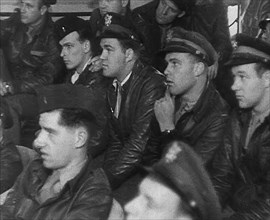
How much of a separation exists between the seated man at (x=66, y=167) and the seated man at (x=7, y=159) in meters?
0.16

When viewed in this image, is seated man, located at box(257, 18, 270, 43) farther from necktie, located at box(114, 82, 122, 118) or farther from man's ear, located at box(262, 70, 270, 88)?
necktie, located at box(114, 82, 122, 118)

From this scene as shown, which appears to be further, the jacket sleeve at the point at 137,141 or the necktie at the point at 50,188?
the jacket sleeve at the point at 137,141

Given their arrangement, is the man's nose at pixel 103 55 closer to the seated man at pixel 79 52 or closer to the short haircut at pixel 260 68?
the seated man at pixel 79 52

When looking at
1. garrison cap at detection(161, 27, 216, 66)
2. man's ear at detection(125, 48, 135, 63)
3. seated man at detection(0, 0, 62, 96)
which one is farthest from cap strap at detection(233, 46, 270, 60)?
seated man at detection(0, 0, 62, 96)

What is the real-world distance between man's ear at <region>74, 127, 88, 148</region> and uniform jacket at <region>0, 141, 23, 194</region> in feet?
0.95

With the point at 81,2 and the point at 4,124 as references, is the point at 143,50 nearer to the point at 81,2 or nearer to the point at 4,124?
the point at 81,2

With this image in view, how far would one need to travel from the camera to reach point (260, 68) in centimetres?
205

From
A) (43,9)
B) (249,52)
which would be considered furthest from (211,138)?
(43,9)

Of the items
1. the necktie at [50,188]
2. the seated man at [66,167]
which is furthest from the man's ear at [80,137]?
the necktie at [50,188]

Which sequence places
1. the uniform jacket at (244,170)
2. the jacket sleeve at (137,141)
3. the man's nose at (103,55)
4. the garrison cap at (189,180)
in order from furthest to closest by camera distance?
the man's nose at (103,55), the jacket sleeve at (137,141), the uniform jacket at (244,170), the garrison cap at (189,180)

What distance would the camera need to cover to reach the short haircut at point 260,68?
2053mm

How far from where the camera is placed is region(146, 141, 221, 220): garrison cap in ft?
4.70

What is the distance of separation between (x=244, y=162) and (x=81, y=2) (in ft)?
2.44

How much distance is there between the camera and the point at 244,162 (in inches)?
81.5
